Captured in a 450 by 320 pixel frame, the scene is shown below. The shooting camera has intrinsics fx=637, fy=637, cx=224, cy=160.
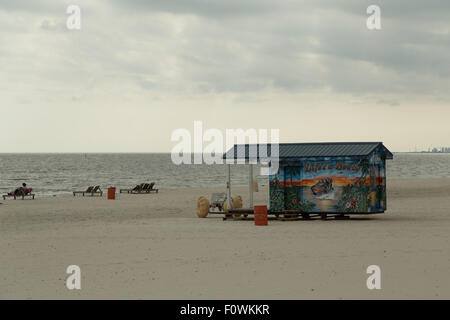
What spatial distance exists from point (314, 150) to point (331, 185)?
168cm

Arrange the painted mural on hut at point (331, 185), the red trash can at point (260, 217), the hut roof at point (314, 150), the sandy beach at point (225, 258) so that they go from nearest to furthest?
the sandy beach at point (225, 258) < the red trash can at point (260, 217) < the painted mural on hut at point (331, 185) < the hut roof at point (314, 150)

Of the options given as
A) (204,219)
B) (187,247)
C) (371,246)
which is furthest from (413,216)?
(187,247)

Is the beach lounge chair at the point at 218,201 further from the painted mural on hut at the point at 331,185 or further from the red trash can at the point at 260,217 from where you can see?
the red trash can at the point at 260,217

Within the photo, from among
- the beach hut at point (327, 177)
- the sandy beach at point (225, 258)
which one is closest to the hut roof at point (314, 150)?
the beach hut at point (327, 177)

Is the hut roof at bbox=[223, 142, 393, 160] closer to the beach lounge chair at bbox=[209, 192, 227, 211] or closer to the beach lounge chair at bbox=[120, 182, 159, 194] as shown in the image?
the beach lounge chair at bbox=[209, 192, 227, 211]

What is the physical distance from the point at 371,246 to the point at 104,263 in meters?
6.95

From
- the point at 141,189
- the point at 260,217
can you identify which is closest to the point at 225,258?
the point at 260,217

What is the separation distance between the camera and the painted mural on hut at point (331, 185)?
2442 cm

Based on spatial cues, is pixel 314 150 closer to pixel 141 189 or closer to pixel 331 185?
A: pixel 331 185

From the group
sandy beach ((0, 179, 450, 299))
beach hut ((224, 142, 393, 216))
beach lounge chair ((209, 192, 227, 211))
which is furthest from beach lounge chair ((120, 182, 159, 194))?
beach hut ((224, 142, 393, 216))

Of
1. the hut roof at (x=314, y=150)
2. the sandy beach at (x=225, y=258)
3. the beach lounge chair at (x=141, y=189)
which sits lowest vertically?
the sandy beach at (x=225, y=258)

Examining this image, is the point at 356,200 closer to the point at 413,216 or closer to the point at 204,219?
the point at 413,216

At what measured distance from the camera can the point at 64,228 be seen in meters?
23.0
